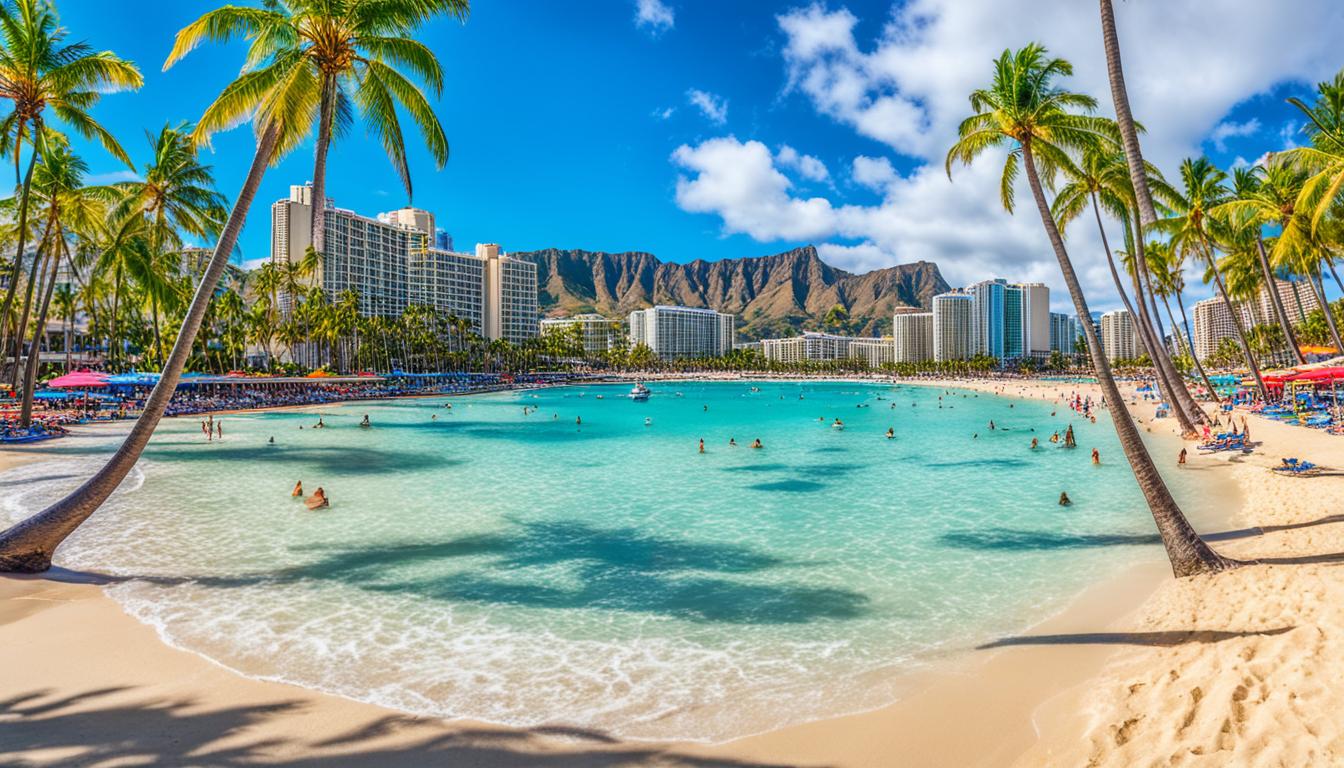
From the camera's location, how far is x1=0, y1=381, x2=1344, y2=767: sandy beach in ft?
16.9

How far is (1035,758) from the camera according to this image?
17.5 ft

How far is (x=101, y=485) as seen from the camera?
32.6ft

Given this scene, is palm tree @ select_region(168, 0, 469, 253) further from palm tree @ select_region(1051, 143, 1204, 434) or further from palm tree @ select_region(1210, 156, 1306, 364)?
palm tree @ select_region(1210, 156, 1306, 364)

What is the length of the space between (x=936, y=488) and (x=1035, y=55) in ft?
42.5

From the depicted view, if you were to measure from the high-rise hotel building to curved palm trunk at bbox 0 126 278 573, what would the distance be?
108 m

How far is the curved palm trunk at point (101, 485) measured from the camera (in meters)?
9.90

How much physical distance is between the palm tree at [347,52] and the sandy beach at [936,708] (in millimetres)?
6101

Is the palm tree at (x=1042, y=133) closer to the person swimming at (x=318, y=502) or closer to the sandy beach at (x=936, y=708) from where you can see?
the sandy beach at (x=936, y=708)

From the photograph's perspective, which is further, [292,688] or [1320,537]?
[1320,537]

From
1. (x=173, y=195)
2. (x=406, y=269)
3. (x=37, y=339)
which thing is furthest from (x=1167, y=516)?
(x=406, y=269)

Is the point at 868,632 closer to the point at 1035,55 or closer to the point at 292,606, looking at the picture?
the point at 292,606

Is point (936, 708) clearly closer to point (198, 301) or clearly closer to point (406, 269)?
point (198, 301)

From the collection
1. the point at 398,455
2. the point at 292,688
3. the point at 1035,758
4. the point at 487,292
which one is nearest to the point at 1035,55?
the point at 1035,758

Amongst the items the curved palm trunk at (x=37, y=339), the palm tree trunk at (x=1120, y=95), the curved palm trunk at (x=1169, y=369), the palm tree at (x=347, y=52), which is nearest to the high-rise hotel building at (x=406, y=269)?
the curved palm trunk at (x=37, y=339)
